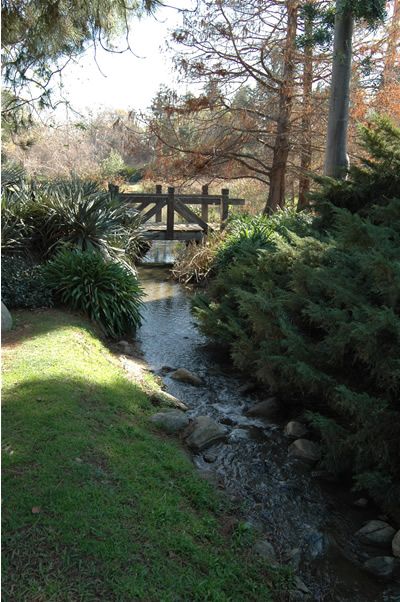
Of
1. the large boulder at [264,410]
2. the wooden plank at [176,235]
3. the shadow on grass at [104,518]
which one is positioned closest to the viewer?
the shadow on grass at [104,518]

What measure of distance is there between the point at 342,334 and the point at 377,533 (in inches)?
60.8

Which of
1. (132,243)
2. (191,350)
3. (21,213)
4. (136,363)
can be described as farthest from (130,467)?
(132,243)

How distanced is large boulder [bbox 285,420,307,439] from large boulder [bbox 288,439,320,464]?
0.83ft

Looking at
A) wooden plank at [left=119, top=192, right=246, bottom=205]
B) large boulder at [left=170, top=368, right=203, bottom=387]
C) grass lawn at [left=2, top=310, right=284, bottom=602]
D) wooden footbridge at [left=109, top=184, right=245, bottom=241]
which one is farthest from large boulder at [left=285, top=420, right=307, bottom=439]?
wooden plank at [left=119, top=192, right=246, bottom=205]

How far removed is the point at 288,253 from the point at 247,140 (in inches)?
362

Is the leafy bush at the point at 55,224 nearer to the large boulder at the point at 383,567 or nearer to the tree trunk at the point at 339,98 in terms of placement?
the tree trunk at the point at 339,98

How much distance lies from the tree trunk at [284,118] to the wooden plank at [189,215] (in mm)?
1841

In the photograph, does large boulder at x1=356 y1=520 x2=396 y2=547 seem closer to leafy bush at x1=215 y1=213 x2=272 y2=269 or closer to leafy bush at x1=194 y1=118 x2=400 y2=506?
leafy bush at x1=194 y1=118 x2=400 y2=506

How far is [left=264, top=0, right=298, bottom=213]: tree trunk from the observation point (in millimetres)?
13750

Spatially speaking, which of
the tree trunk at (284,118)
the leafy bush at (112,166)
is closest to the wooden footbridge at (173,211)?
the tree trunk at (284,118)

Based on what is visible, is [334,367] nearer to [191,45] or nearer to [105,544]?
[105,544]

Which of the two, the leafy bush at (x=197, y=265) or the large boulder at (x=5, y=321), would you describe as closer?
the large boulder at (x=5, y=321)

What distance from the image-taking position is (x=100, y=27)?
6375mm

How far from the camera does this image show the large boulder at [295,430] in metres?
5.52
